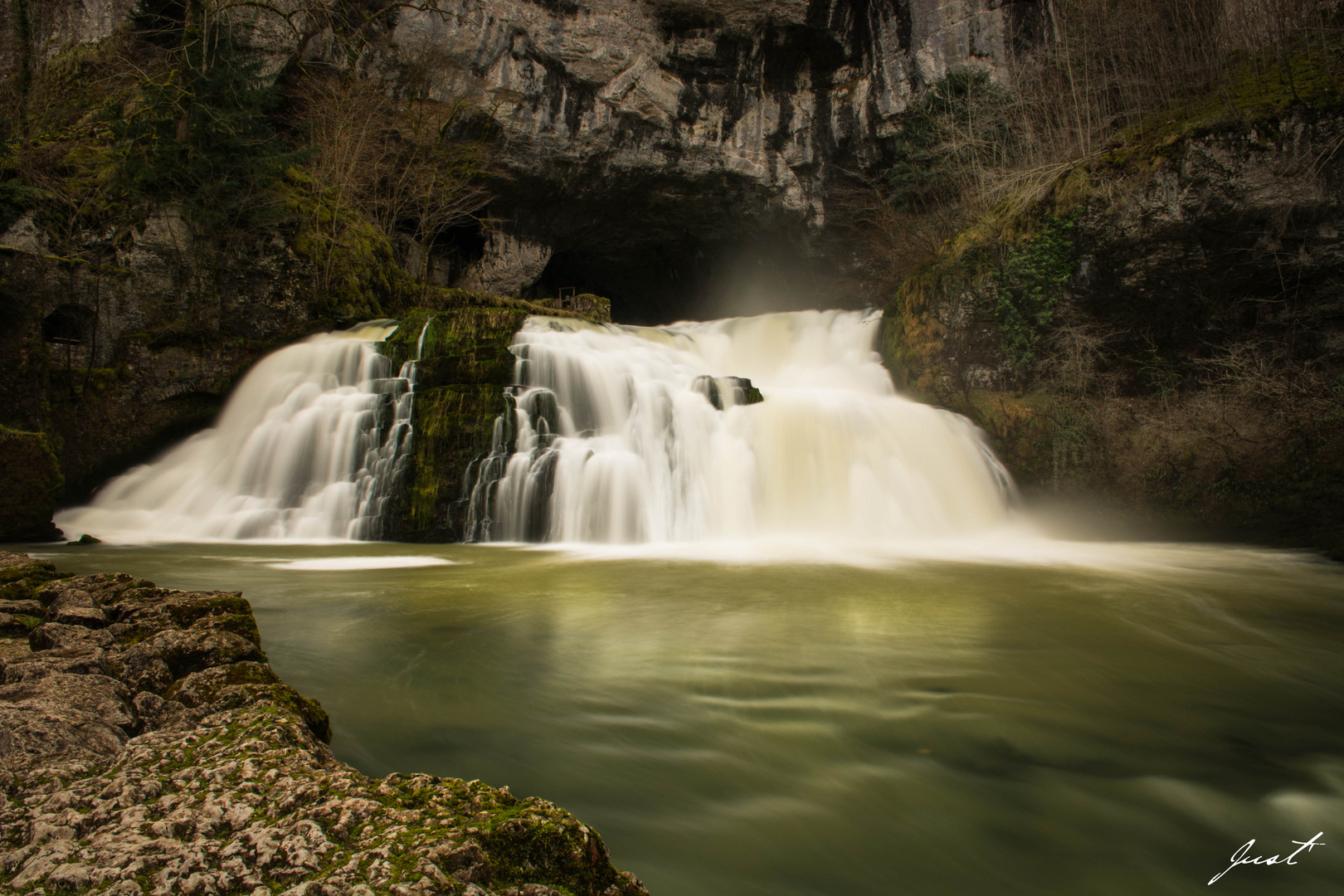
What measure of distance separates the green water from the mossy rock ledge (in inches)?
18.8

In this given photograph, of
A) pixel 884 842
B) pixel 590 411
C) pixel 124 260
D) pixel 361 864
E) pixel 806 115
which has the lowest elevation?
pixel 884 842

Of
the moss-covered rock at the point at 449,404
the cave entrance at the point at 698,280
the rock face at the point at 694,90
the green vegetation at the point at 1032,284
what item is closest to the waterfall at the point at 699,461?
the moss-covered rock at the point at 449,404

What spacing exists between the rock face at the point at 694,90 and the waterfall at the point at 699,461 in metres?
7.92

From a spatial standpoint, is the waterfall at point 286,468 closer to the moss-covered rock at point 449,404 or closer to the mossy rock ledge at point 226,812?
the moss-covered rock at point 449,404

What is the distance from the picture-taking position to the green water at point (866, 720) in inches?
66.9

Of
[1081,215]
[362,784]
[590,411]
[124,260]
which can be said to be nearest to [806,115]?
[1081,215]

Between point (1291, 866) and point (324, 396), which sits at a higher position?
point (324, 396)

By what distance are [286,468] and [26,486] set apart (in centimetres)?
243

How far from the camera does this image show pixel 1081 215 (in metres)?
9.07

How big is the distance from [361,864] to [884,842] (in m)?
1.28

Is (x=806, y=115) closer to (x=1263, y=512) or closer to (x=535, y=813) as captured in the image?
(x=1263, y=512)
